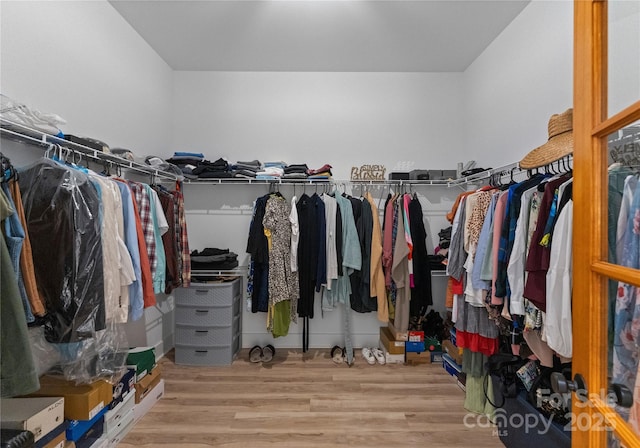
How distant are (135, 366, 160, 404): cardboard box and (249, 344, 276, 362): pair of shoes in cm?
83

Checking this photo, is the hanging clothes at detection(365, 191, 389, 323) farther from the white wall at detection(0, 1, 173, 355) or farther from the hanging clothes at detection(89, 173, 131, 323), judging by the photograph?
the white wall at detection(0, 1, 173, 355)

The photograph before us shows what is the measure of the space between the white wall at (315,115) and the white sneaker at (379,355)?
6.06ft

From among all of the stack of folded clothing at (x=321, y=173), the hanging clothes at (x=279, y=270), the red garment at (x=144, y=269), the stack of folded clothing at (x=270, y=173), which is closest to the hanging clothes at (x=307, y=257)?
the hanging clothes at (x=279, y=270)

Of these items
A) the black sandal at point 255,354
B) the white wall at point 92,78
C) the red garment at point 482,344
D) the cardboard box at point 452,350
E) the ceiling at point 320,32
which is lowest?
the black sandal at point 255,354

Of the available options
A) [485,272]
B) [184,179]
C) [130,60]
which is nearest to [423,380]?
[485,272]

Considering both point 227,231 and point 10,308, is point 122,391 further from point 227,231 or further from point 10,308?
point 227,231

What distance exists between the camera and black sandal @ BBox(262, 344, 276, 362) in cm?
269

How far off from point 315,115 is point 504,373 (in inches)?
107

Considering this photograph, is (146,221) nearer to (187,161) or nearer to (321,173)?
(187,161)

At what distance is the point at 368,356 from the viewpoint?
268 cm

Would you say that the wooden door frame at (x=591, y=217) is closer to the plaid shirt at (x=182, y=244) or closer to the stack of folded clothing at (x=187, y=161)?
the plaid shirt at (x=182, y=244)

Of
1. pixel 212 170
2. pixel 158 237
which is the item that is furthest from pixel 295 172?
pixel 158 237

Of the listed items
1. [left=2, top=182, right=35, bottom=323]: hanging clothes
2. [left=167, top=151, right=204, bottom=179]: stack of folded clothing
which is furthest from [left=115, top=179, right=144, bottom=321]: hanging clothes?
[left=167, top=151, right=204, bottom=179]: stack of folded clothing

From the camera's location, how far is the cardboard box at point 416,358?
259 centimetres
